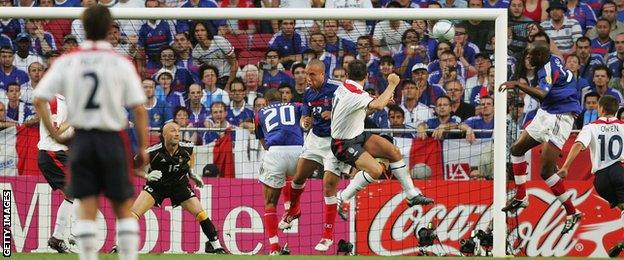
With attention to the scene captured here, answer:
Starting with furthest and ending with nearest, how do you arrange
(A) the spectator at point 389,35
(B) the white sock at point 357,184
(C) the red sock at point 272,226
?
(A) the spectator at point 389,35 → (C) the red sock at point 272,226 → (B) the white sock at point 357,184

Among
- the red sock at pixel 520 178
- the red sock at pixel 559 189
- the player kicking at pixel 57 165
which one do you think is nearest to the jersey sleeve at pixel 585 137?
the red sock at pixel 559 189

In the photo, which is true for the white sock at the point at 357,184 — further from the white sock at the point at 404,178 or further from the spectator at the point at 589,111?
the spectator at the point at 589,111

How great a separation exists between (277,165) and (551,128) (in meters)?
3.05

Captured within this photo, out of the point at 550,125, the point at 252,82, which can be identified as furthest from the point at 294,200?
the point at 550,125

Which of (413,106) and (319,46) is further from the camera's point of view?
(413,106)

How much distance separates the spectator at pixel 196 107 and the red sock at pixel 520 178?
3888mm

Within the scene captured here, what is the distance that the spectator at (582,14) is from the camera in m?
17.7

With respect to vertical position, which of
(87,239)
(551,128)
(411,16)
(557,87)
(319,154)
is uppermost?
(411,16)

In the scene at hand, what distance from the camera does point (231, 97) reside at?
15.5 metres

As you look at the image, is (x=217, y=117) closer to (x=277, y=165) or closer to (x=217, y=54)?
(x=217, y=54)

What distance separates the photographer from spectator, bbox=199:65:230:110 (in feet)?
49.7

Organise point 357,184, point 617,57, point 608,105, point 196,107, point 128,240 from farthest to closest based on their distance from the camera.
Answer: point 617,57, point 196,107, point 608,105, point 357,184, point 128,240

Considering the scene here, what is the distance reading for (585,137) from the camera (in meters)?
13.9
